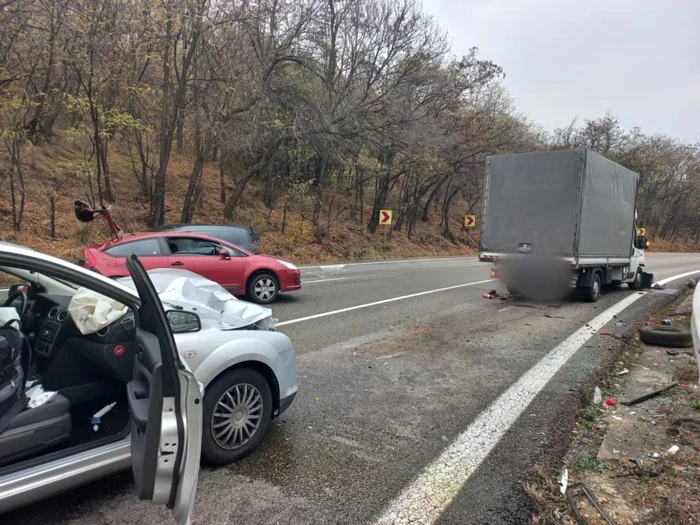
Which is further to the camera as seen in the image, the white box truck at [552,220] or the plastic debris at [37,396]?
the white box truck at [552,220]

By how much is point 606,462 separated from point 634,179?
1102cm

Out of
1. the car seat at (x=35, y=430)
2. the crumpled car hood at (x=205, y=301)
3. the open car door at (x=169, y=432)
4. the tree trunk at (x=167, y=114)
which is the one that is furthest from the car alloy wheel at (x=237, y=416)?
the tree trunk at (x=167, y=114)

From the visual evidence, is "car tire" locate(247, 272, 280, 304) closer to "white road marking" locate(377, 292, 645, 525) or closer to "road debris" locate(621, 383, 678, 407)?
"white road marking" locate(377, 292, 645, 525)

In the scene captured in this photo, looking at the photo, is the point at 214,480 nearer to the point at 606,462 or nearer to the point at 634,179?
the point at 606,462

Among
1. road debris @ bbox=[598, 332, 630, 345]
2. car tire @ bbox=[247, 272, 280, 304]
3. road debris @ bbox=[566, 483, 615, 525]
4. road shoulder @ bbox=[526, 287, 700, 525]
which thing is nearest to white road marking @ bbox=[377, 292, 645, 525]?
→ road shoulder @ bbox=[526, 287, 700, 525]

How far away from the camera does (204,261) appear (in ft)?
27.7

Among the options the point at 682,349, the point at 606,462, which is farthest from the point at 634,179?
the point at 606,462

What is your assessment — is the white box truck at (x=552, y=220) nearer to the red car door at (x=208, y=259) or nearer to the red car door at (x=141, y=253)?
the red car door at (x=208, y=259)

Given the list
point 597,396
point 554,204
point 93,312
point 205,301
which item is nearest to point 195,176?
point 554,204

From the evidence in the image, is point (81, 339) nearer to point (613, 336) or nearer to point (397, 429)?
point (397, 429)

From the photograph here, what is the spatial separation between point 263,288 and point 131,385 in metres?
6.64

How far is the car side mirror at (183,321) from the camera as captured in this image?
2.88 metres

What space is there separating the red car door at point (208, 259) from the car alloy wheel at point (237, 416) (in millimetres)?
5596

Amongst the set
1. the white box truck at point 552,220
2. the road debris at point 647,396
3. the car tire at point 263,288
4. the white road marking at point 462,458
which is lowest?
the white road marking at point 462,458
